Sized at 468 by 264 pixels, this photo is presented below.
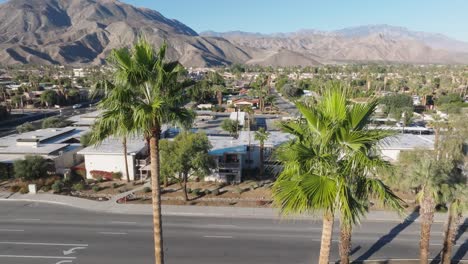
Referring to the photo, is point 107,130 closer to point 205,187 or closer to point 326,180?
point 326,180

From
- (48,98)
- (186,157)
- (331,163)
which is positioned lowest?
(186,157)

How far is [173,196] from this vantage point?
97.9ft

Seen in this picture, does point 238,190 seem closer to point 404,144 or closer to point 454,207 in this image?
point 454,207

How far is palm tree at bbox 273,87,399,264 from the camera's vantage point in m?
6.11

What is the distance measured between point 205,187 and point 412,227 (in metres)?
17.7

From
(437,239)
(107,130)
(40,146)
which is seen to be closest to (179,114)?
(107,130)

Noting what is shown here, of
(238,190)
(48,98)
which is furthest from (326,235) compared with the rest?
(48,98)

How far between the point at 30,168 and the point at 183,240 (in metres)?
20.1

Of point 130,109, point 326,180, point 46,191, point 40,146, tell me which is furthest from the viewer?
point 40,146

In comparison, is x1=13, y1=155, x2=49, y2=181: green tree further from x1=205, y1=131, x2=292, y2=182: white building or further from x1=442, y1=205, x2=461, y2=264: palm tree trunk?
x1=442, y1=205, x2=461, y2=264: palm tree trunk

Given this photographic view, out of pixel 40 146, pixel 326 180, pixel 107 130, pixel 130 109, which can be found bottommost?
pixel 40 146

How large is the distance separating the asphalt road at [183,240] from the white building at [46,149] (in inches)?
403

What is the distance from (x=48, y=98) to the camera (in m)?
88.2

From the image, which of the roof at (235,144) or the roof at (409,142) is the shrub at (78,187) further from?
the roof at (409,142)
